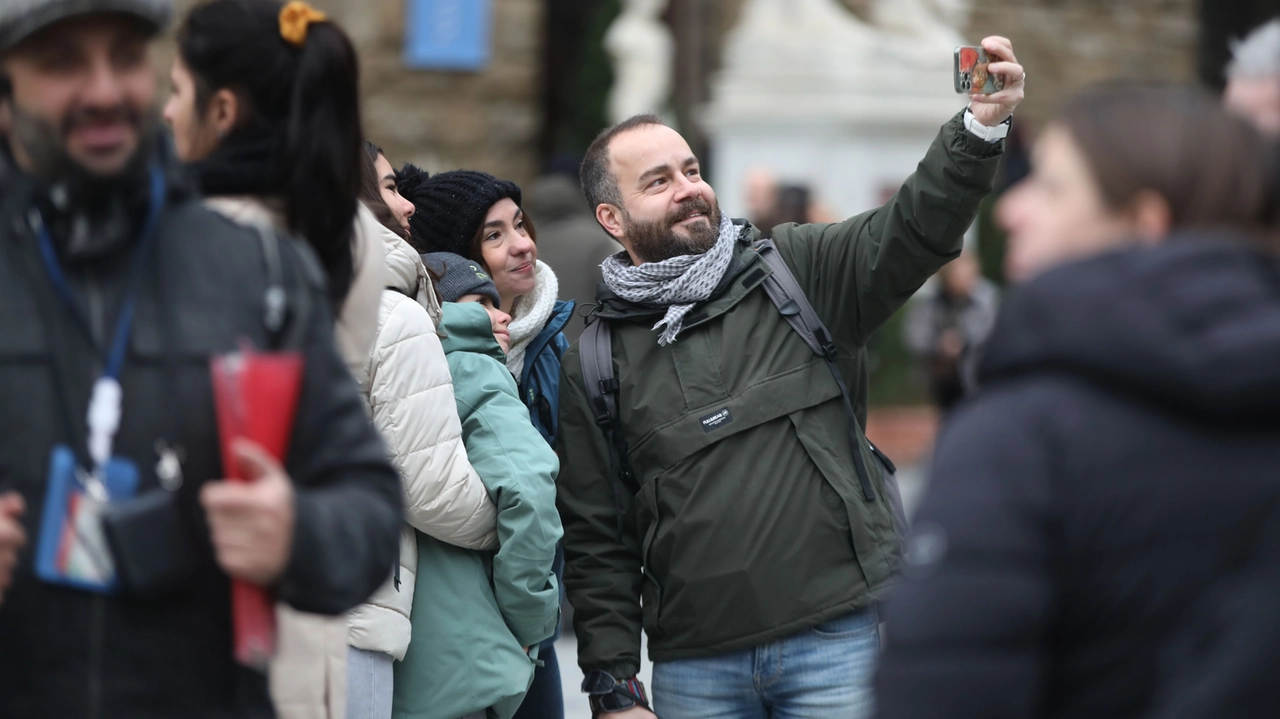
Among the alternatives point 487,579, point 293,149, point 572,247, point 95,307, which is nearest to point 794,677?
point 487,579

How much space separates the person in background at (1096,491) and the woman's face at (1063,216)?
56mm

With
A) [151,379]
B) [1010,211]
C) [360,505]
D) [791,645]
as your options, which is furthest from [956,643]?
[791,645]

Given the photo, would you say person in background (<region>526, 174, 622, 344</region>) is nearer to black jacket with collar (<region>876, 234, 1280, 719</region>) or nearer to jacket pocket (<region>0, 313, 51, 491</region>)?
jacket pocket (<region>0, 313, 51, 491</region>)

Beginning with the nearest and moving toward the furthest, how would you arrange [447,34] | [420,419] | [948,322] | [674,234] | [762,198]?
1. [420,419]
2. [674,234]
3. [762,198]
4. [948,322]
5. [447,34]

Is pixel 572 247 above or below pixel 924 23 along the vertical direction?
below

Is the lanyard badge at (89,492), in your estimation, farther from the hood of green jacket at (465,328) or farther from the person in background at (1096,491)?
the hood of green jacket at (465,328)

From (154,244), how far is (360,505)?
0.39 metres

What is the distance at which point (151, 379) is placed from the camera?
5.93 feet

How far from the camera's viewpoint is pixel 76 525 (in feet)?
5.76

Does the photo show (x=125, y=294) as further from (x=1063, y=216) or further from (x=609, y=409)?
(x=609, y=409)

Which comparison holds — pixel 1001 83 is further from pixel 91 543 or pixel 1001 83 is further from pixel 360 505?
pixel 91 543

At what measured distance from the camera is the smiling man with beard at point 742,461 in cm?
319

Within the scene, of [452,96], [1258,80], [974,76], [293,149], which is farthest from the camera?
[452,96]

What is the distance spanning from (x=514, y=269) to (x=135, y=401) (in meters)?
1.98
